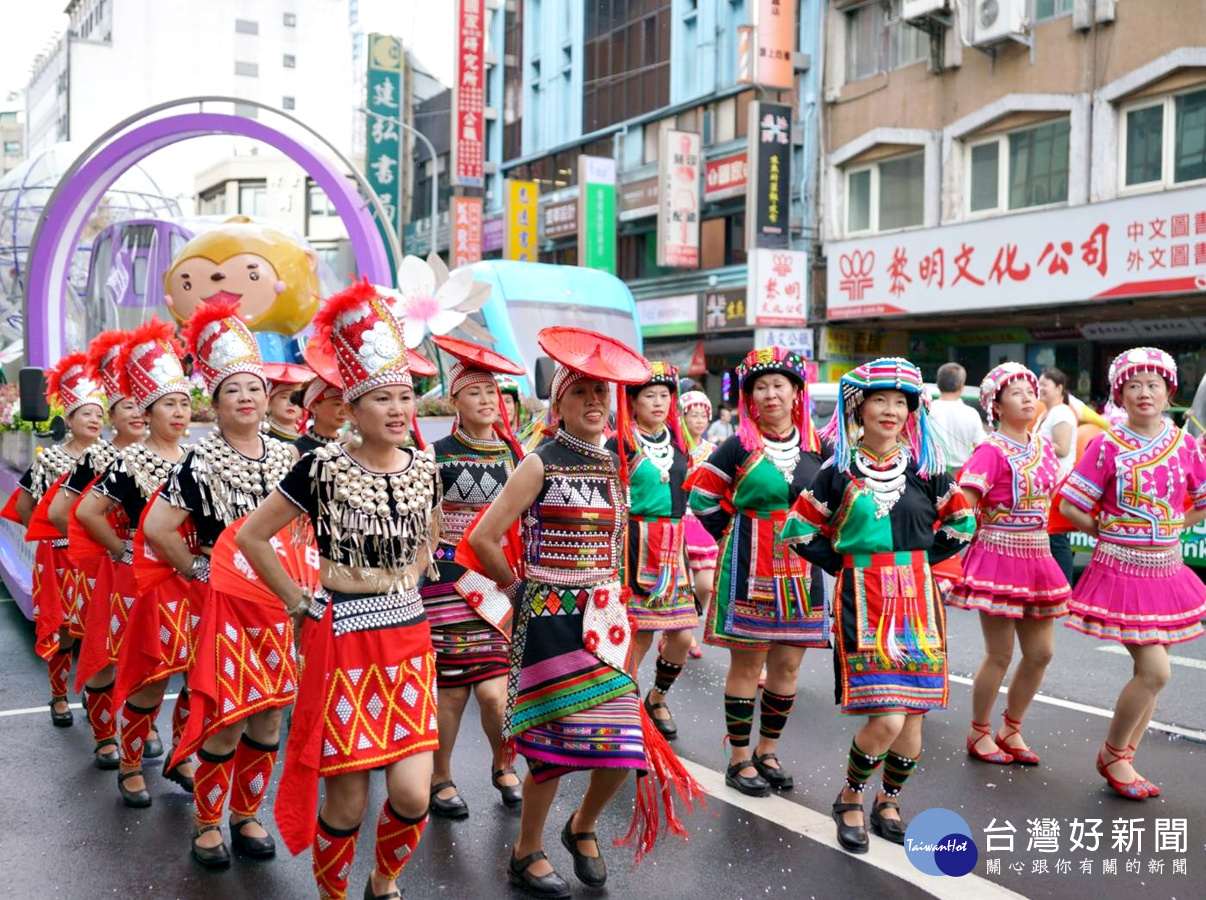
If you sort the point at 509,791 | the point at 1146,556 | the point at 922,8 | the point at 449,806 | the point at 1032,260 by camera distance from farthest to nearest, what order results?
the point at 922,8 < the point at 1032,260 < the point at 1146,556 < the point at 509,791 < the point at 449,806

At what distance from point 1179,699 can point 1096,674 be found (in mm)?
715

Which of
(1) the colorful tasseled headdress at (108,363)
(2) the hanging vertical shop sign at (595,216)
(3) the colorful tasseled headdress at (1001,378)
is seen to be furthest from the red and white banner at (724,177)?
(1) the colorful tasseled headdress at (108,363)

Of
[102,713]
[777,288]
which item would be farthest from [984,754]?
[777,288]

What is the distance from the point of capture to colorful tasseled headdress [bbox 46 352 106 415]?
23.8ft

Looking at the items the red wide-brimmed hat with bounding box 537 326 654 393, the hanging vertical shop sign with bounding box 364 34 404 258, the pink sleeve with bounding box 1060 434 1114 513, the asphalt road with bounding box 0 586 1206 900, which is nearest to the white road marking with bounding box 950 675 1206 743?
the asphalt road with bounding box 0 586 1206 900

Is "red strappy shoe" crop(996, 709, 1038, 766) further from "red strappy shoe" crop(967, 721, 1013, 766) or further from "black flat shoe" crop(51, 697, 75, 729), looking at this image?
"black flat shoe" crop(51, 697, 75, 729)

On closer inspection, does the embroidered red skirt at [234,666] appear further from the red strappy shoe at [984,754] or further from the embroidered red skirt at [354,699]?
the red strappy shoe at [984,754]

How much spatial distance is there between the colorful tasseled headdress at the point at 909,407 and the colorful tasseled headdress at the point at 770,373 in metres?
0.63

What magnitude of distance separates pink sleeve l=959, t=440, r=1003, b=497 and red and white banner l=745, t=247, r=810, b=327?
17847mm

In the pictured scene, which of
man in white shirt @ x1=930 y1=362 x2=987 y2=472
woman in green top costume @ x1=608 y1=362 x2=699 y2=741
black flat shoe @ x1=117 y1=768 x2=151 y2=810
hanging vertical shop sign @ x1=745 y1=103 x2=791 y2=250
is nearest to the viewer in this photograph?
black flat shoe @ x1=117 y1=768 x2=151 y2=810

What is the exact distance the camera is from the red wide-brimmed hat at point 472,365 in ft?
18.3

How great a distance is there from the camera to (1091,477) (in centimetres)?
572

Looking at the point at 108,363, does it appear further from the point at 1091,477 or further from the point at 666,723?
the point at 1091,477

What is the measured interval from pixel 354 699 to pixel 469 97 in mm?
31112
